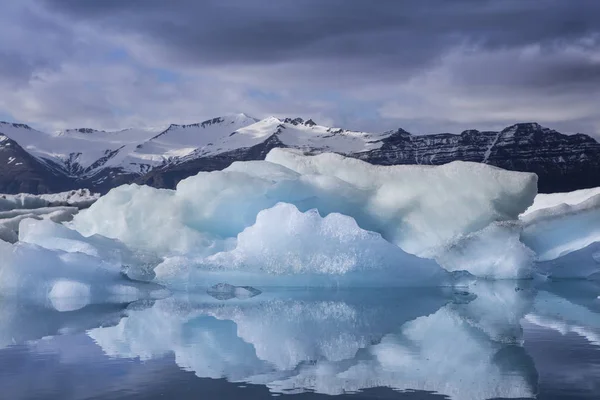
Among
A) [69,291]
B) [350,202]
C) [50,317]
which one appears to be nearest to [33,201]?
[350,202]

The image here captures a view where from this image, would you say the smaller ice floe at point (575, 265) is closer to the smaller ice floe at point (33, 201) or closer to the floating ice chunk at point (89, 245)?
the floating ice chunk at point (89, 245)

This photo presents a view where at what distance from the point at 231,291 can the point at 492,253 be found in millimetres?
6017

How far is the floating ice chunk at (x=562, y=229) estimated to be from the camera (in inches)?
743

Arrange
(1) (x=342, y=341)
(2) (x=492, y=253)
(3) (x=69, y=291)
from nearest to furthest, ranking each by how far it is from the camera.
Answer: (1) (x=342, y=341)
(3) (x=69, y=291)
(2) (x=492, y=253)

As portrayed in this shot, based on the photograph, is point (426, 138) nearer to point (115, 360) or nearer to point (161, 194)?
point (161, 194)

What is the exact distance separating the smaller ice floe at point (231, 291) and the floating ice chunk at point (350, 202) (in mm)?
1745

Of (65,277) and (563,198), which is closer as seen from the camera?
(65,277)

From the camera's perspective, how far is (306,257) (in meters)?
15.0

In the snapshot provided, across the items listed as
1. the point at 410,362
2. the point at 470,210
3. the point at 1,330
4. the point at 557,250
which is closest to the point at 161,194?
the point at 470,210

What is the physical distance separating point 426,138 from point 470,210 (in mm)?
133217

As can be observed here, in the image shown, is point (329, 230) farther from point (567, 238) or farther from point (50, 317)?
point (567, 238)

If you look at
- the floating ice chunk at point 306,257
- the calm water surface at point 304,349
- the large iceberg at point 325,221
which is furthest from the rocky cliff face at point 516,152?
the calm water surface at point 304,349

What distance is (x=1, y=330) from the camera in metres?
10.3

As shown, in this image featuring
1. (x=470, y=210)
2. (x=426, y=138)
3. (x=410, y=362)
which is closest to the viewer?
(x=410, y=362)
